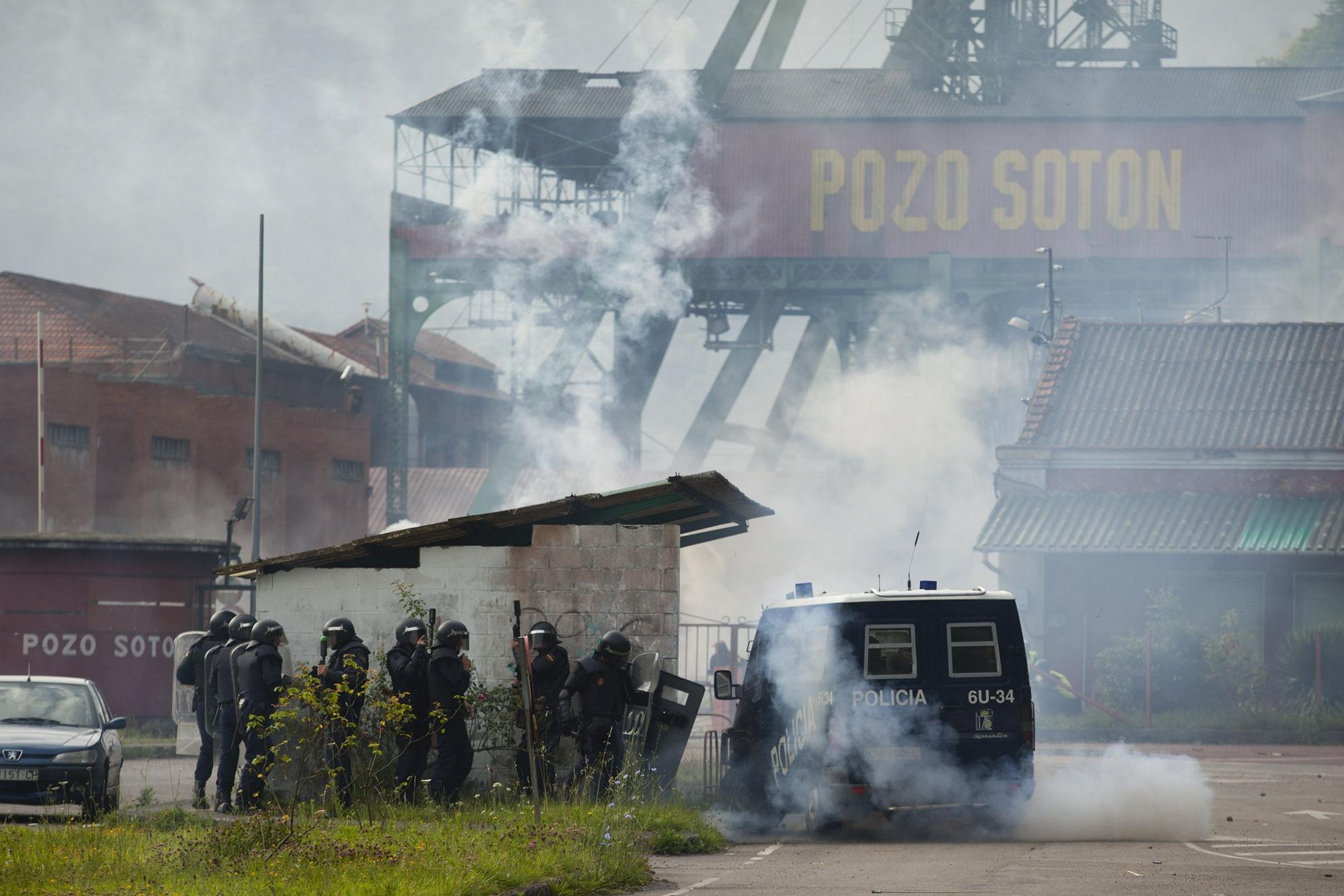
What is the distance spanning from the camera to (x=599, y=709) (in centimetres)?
1418

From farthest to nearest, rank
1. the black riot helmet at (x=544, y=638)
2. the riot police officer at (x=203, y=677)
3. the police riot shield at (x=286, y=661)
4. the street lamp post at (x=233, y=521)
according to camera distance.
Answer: the street lamp post at (x=233, y=521), the riot police officer at (x=203, y=677), the black riot helmet at (x=544, y=638), the police riot shield at (x=286, y=661)

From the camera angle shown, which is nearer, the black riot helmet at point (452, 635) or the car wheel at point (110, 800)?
the black riot helmet at point (452, 635)

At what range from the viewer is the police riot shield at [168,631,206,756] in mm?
19781

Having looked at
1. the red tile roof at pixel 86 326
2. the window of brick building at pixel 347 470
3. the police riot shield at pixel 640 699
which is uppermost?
the red tile roof at pixel 86 326

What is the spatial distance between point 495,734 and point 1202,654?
1764 centimetres

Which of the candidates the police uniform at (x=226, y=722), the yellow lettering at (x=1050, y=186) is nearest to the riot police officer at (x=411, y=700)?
the police uniform at (x=226, y=722)

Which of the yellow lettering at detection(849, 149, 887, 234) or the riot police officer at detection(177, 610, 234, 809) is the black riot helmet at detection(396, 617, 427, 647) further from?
the yellow lettering at detection(849, 149, 887, 234)

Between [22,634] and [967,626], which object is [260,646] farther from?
[22,634]

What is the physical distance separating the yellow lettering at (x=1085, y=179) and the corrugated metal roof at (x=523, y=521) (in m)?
40.8

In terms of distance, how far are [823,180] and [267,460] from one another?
65.4 feet

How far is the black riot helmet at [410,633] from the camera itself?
1460 centimetres

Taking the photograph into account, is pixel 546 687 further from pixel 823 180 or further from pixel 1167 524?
pixel 823 180

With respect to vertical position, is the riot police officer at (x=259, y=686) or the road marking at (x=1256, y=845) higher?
the riot police officer at (x=259, y=686)

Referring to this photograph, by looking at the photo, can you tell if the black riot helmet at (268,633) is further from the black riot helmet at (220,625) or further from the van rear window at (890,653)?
the van rear window at (890,653)
